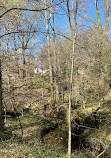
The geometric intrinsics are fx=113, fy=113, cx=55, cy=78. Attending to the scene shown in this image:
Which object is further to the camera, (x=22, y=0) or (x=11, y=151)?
(x=22, y=0)

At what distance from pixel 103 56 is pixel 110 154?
8.09 m

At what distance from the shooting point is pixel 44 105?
38.2ft

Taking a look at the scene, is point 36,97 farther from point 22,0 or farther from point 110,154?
point 22,0

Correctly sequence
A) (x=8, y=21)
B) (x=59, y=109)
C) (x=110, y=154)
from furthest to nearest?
(x=59, y=109) → (x=110, y=154) → (x=8, y=21)

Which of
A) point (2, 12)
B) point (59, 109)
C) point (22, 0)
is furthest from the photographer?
point (59, 109)

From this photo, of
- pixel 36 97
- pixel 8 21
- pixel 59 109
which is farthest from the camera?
pixel 36 97

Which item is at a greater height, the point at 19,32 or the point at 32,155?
the point at 19,32

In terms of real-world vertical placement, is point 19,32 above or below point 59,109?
above

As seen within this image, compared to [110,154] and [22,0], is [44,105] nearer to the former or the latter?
[110,154]

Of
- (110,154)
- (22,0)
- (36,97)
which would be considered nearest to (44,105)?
(36,97)

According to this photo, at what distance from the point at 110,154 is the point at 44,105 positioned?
7.37m

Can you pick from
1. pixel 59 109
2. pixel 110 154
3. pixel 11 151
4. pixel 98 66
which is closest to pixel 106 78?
pixel 98 66

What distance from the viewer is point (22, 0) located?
13.2 ft

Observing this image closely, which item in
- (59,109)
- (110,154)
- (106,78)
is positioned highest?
(106,78)
